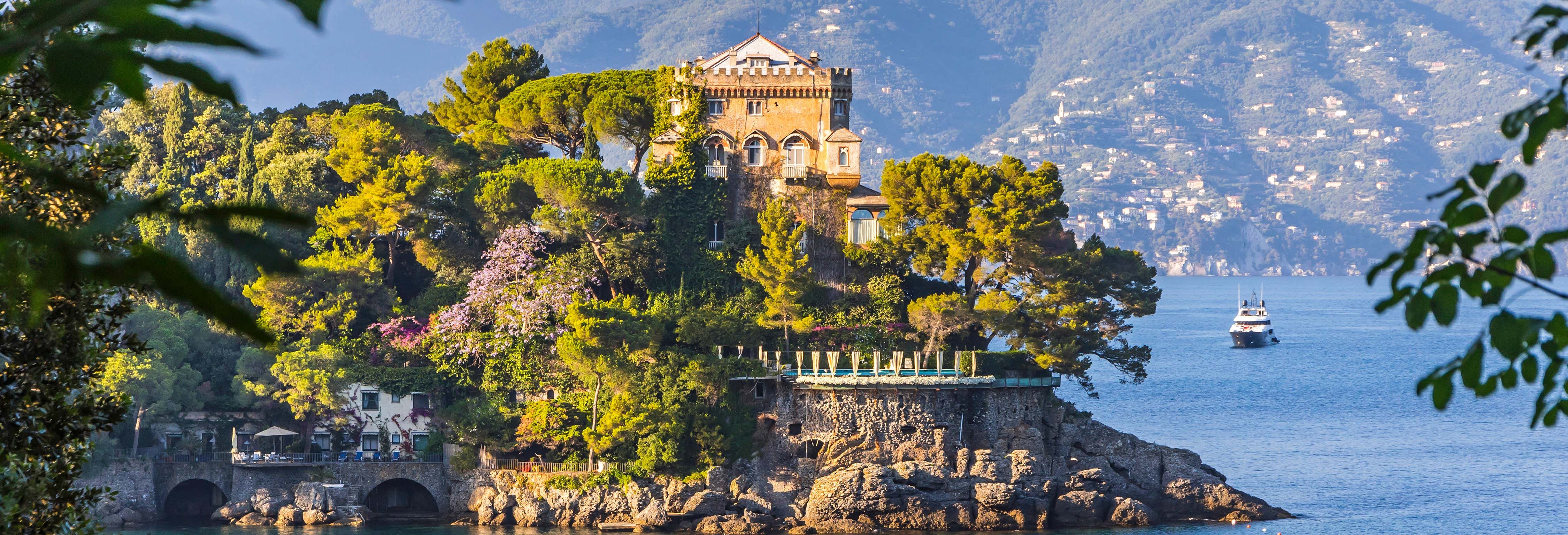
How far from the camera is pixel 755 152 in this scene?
168ft

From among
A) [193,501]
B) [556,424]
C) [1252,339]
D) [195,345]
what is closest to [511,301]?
[556,424]

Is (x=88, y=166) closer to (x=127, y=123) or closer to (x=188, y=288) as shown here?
(x=188, y=288)

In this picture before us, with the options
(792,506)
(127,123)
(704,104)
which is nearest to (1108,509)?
(792,506)

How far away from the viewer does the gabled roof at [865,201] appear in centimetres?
5084

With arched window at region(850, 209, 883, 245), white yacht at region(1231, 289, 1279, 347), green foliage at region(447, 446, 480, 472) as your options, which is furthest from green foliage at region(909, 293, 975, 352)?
white yacht at region(1231, 289, 1279, 347)

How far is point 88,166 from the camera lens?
46.2ft

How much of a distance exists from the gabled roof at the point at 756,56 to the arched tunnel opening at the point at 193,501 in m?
18.9

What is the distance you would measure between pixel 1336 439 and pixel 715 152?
131ft

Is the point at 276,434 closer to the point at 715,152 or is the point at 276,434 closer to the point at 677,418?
the point at 677,418

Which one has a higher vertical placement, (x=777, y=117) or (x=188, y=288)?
(x=777, y=117)

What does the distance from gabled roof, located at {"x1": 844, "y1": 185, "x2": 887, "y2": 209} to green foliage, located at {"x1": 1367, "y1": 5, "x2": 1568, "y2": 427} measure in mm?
45342

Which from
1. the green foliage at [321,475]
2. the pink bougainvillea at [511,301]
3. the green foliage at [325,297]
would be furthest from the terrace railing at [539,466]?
the green foliage at [325,297]

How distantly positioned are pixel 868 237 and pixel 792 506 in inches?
A: 354

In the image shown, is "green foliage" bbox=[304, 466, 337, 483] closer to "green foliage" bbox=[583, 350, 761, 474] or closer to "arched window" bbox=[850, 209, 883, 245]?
"green foliage" bbox=[583, 350, 761, 474]
